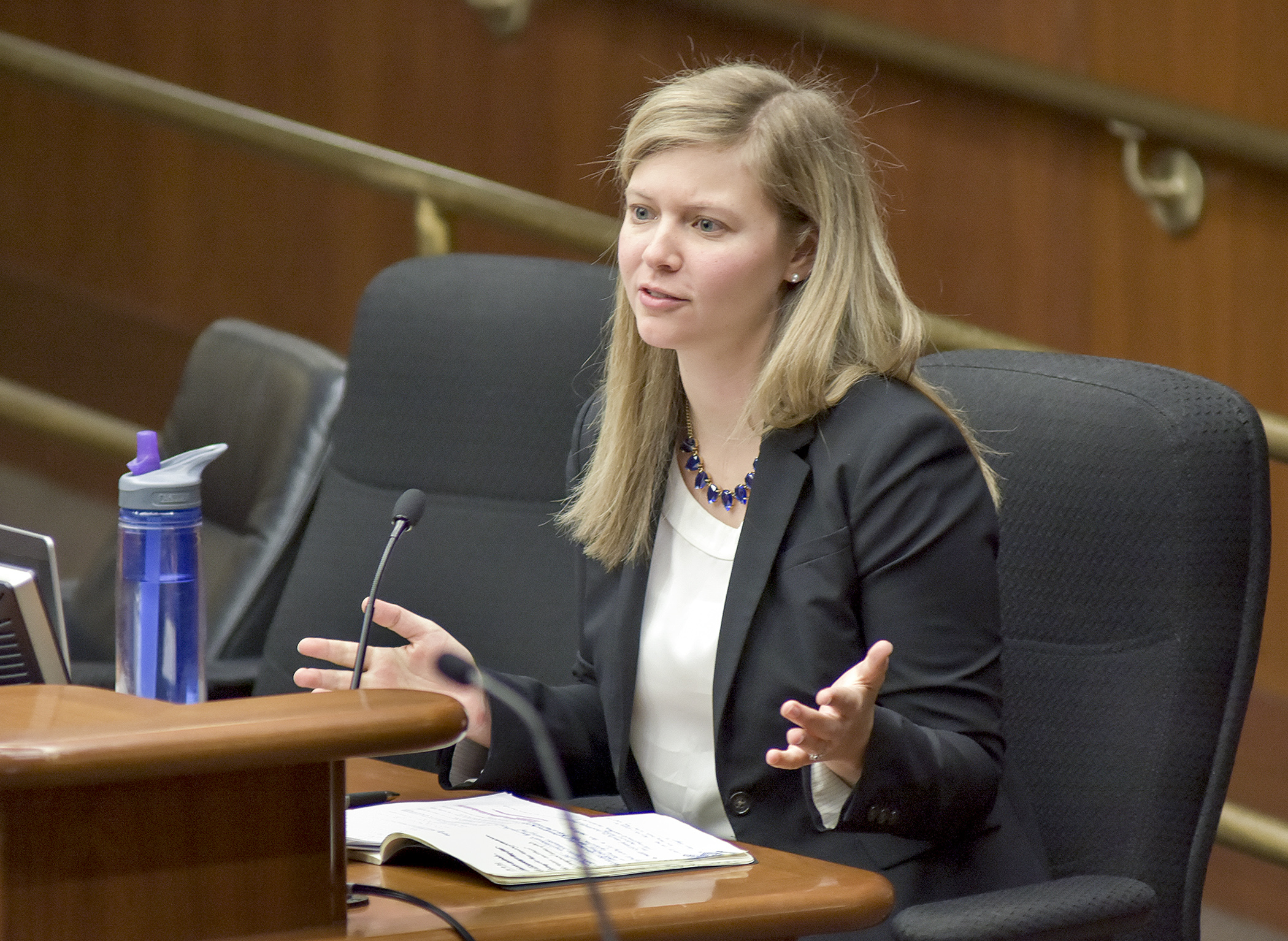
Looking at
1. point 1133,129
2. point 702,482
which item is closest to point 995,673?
point 702,482

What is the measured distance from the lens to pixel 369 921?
107 cm

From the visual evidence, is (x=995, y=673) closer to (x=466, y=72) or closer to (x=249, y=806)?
(x=249, y=806)

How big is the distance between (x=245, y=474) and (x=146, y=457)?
1182 millimetres

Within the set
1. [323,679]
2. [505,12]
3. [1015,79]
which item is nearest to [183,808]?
[323,679]

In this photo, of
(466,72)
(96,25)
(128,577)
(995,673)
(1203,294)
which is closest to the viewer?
(128,577)

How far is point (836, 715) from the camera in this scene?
1.23 m

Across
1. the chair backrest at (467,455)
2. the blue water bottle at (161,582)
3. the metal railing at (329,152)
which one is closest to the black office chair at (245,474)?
the chair backrest at (467,455)

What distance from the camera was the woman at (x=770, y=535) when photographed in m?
1.45

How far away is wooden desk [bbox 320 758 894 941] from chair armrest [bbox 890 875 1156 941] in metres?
0.07

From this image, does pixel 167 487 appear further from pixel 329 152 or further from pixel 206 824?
pixel 329 152

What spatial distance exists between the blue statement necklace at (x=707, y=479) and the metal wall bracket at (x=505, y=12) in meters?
1.91

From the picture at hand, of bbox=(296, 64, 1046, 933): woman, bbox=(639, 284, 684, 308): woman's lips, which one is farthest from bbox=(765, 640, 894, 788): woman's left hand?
bbox=(639, 284, 684, 308): woman's lips

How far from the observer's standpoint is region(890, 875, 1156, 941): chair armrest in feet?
4.18

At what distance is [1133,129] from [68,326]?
2.78 meters
